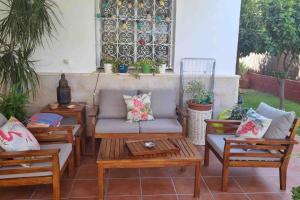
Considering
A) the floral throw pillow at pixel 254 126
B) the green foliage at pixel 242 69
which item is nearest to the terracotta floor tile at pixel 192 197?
the floral throw pillow at pixel 254 126

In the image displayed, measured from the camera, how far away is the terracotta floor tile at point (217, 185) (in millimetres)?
2913

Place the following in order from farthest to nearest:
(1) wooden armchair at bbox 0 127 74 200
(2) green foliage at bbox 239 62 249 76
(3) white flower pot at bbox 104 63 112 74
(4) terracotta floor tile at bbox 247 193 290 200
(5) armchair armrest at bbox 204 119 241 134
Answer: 1. (2) green foliage at bbox 239 62 249 76
2. (3) white flower pot at bbox 104 63 112 74
3. (5) armchair armrest at bbox 204 119 241 134
4. (4) terracotta floor tile at bbox 247 193 290 200
5. (1) wooden armchair at bbox 0 127 74 200

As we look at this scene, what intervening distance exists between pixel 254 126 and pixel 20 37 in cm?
297

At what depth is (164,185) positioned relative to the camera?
9.82 ft

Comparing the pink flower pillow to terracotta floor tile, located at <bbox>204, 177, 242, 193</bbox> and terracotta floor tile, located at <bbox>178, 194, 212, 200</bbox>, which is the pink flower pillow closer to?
terracotta floor tile, located at <bbox>178, 194, 212, 200</bbox>

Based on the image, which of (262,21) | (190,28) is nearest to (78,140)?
(190,28)

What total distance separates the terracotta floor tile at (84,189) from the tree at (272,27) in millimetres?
4435

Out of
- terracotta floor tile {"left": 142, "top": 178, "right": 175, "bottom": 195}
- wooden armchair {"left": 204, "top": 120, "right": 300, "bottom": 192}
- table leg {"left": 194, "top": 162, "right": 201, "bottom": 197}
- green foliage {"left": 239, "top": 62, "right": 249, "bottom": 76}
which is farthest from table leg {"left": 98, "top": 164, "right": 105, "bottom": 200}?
green foliage {"left": 239, "top": 62, "right": 249, "bottom": 76}

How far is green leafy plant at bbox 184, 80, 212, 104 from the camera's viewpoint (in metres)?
4.12

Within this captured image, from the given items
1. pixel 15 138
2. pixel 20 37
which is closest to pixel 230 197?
pixel 15 138

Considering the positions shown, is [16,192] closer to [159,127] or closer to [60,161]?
[60,161]

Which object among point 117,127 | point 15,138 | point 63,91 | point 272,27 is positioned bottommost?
point 117,127

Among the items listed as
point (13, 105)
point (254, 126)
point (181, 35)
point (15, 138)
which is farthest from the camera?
point (181, 35)

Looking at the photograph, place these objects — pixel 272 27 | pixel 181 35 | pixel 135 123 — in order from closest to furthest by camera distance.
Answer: pixel 135 123, pixel 181 35, pixel 272 27
